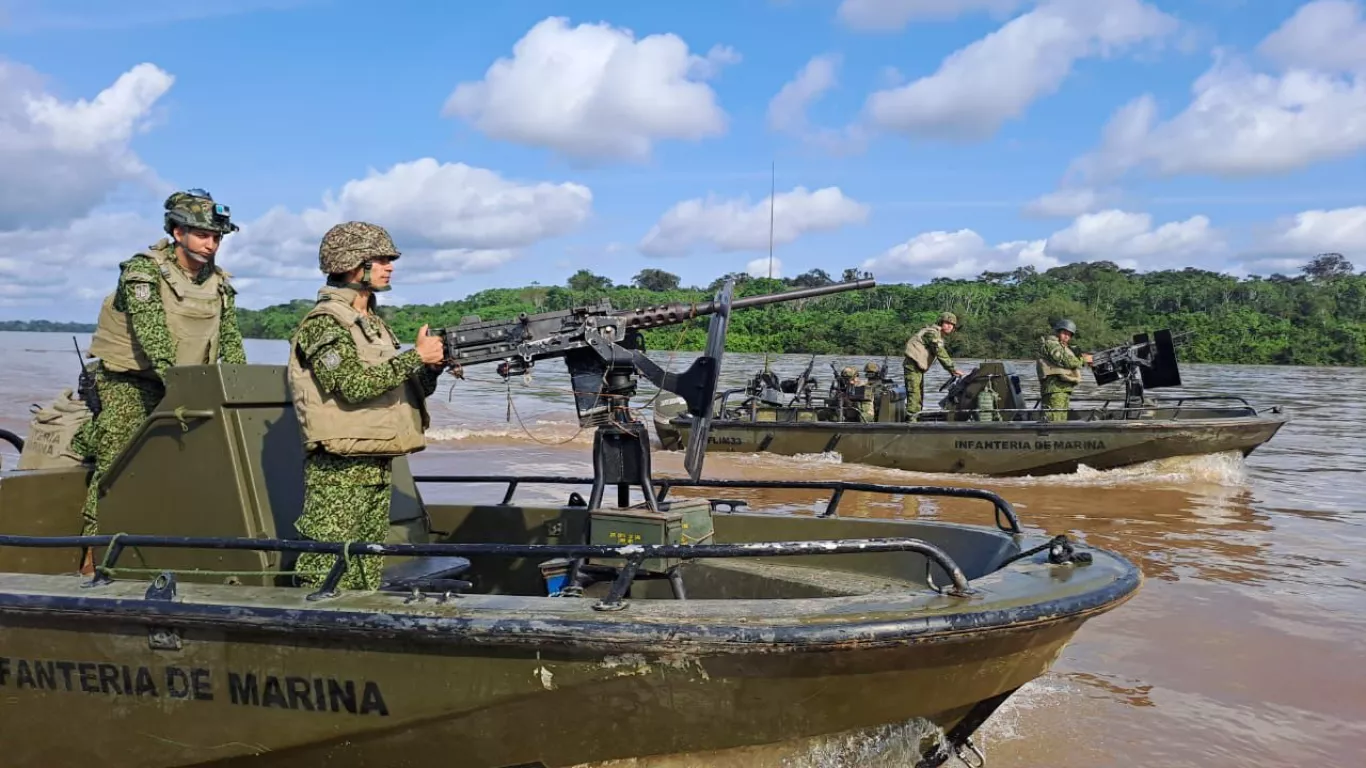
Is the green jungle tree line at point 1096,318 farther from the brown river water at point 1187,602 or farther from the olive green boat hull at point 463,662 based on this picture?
the olive green boat hull at point 463,662

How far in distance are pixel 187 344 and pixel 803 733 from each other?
3638mm

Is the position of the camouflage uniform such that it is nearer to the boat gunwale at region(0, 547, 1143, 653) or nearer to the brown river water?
the brown river water

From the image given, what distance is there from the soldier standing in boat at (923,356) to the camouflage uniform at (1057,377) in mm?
1233

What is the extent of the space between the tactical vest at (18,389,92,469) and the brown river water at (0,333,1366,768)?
265 centimetres

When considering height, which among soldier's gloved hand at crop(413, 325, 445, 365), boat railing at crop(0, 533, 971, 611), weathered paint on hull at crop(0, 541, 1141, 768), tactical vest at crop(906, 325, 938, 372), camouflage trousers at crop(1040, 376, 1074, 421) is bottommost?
weathered paint on hull at crop(0, 541, 1141, 768)

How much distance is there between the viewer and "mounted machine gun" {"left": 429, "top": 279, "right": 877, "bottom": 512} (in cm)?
485

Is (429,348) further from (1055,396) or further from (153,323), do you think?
(1055,396)

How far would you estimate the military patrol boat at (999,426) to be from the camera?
47.5 feet

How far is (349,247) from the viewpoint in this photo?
4.40 meters

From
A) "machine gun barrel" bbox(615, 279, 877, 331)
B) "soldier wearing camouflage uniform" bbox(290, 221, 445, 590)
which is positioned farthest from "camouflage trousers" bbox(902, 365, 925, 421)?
"soldier wearing camouflage uniform" bbox(290, 221, 445, 590)

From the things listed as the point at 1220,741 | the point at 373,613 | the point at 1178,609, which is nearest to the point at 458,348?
the point at 373,613

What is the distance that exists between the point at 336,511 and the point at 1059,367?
12.8 m

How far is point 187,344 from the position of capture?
5.50 metres

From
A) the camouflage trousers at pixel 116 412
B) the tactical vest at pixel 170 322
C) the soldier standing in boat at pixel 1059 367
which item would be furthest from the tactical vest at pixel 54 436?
the soldier standing in boat at pixel 1059 367
